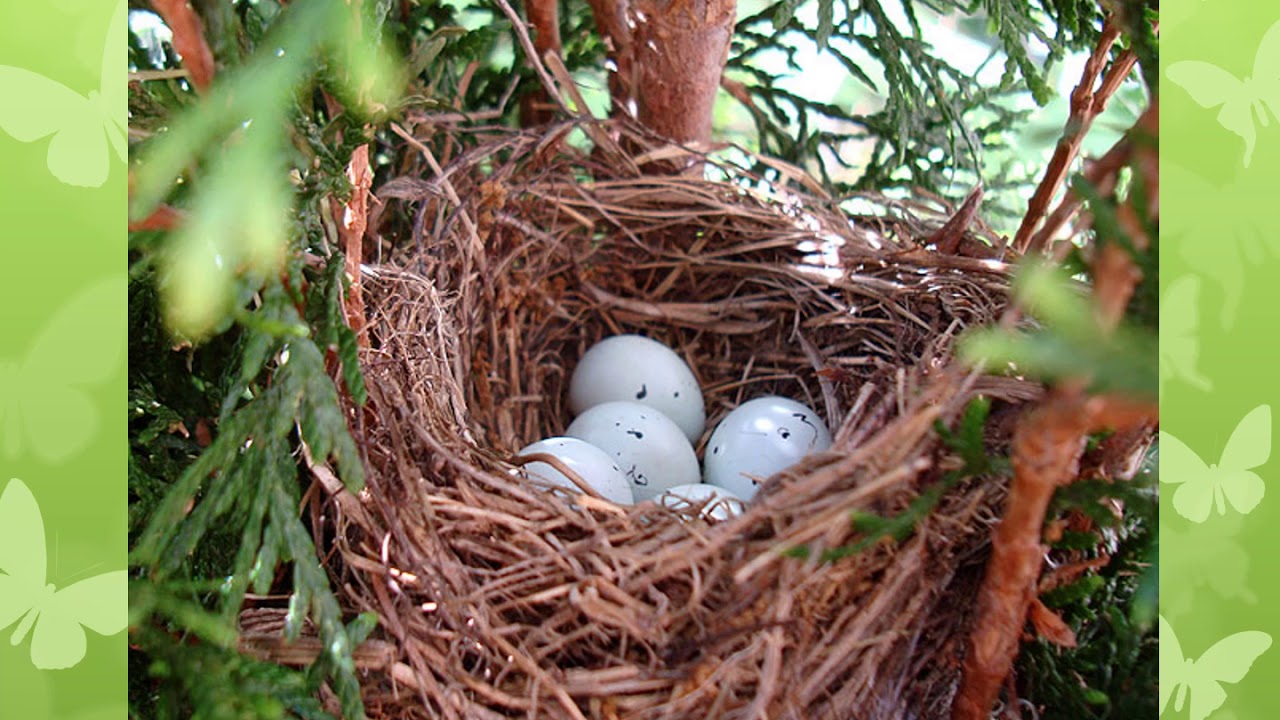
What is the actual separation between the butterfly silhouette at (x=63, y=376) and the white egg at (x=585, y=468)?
0.57m

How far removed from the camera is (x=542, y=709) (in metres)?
1.00

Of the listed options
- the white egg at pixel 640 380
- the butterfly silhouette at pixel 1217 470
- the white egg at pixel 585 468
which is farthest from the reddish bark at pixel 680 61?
the butterfly silhouette at pixel 1217 470

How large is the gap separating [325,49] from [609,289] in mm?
982

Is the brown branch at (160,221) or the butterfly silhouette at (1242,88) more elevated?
the butterfly silhouette at (1242,88)

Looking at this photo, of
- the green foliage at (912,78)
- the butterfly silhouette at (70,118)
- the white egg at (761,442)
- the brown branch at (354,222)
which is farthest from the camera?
the white egg at (761,442)

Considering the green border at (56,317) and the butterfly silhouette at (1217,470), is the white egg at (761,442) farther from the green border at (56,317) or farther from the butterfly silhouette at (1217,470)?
the green border at (56,317)

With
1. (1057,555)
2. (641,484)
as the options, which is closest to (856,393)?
(641,484)

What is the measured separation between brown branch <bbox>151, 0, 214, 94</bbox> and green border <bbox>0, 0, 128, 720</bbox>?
5 cm

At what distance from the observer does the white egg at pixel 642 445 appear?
1562 mm

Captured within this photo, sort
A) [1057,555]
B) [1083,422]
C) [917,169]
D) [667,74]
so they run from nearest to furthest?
[1083,422]
[1057,555]
[667,74]
[917,169]

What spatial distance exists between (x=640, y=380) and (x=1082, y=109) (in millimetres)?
731

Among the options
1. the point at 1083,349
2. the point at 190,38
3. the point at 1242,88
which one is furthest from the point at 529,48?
the point at 1083,349

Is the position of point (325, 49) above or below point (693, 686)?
above

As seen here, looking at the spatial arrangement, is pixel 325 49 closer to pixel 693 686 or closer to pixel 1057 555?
pixel 693 686
